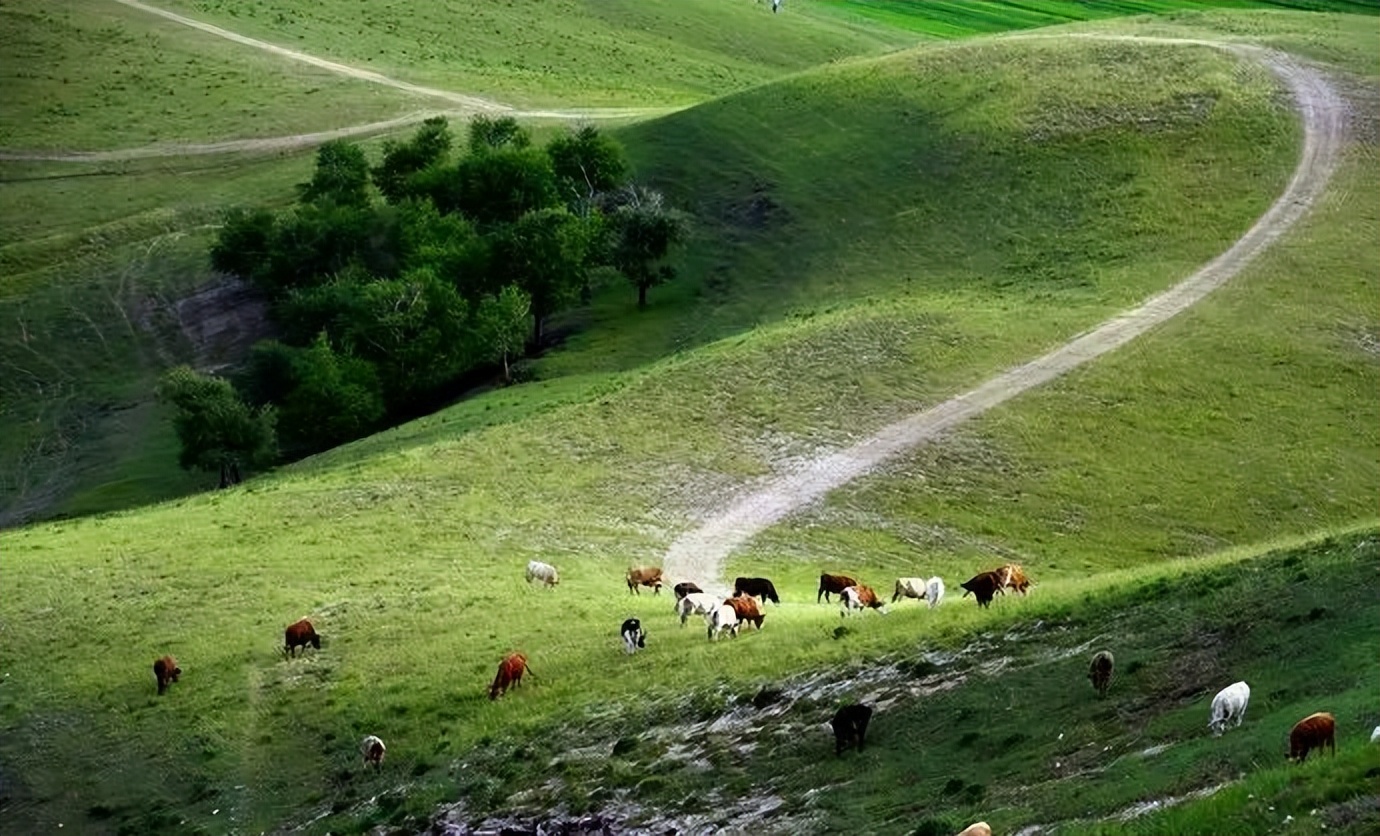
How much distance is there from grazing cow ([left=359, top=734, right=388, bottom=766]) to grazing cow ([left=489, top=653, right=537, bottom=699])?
2846mm

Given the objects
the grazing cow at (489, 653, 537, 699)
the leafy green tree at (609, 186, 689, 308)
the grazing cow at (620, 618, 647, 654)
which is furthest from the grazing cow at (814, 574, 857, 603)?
the leafy green tree at (609, 186, 689, 308)

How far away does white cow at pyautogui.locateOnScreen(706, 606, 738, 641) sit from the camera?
36.5m

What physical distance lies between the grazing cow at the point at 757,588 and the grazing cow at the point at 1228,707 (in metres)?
19.5

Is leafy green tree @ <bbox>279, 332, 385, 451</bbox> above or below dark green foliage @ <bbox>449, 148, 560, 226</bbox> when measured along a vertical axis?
below

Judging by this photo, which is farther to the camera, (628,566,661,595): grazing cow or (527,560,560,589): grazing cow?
(527,560,560,589): grazing cow

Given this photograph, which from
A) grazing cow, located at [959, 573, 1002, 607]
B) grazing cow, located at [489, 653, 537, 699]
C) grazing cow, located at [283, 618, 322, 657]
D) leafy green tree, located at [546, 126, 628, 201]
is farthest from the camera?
leafy green tree, located at [546, 126, 628, 201]

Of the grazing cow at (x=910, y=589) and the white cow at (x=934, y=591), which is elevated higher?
the white cow at (x=934, y=591)

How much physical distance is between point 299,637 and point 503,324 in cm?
4577

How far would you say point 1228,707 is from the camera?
23.2 meters

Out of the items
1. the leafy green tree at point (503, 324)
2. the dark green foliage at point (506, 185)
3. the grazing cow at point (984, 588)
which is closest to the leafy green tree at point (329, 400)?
the leafy green tree at point (503, 324)

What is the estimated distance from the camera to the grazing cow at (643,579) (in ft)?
145

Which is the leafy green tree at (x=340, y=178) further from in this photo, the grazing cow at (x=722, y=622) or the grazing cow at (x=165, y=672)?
the grazing cow at (x=722, y=622)

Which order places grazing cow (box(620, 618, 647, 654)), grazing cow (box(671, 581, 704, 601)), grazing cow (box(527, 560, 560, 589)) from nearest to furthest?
grazing cow (box(620, 618, 647, 654)) → grazing cow (box(671, 581, 704, 601)) → grazing cow (box(527, 560, 560, 589))

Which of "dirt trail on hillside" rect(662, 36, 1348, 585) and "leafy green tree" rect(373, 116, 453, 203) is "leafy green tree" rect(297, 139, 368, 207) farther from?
"dirt trail on hillside" rect(662, 36, 1348, 585)
